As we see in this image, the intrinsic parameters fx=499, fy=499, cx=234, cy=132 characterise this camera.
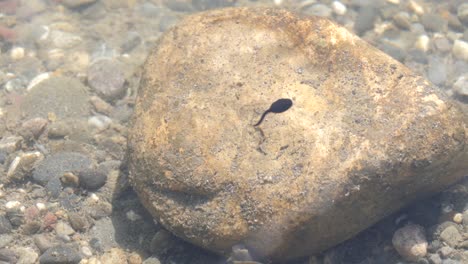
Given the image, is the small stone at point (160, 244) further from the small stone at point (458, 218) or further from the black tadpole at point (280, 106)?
the small stone at point (458, 218)

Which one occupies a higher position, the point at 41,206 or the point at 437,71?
the point at 41,206

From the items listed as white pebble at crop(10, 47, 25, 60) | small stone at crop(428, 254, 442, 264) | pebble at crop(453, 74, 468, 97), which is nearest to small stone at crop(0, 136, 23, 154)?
white pebble at crop(10, 47, 25, 60)

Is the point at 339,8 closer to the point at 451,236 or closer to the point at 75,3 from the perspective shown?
the point at 75,3

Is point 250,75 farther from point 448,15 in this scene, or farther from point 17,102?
point 448,15

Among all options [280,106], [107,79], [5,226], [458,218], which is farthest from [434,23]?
[5,226]

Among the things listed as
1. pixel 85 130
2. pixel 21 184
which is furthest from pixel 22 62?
pixel 21 184

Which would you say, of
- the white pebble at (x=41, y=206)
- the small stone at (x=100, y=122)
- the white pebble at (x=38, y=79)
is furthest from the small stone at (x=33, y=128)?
the white pebble at (x=41, y=206)
